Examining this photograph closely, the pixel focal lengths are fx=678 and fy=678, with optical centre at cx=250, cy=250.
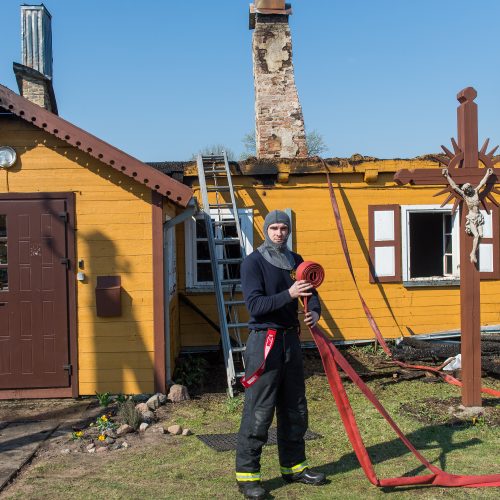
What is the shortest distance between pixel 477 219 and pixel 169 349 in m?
3.93

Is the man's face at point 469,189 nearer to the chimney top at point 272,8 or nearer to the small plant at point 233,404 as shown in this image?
the small plant at point 233,404

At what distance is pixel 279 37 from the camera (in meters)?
12.8

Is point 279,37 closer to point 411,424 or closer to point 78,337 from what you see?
point 78,337

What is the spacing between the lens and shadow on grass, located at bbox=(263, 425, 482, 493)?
205 inches

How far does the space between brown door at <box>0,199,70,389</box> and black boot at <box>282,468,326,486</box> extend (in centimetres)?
378

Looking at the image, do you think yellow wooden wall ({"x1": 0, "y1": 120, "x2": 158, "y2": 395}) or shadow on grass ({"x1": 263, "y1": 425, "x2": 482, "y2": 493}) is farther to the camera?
yellow wooden wall ({"x1": 0, "y1": 120, "x2": 158, "y2": 395})

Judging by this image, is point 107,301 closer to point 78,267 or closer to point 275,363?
point 78,267

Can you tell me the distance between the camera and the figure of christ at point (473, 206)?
22.1 feet

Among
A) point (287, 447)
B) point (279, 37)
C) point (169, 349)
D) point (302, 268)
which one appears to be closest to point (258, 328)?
point (302, 268)

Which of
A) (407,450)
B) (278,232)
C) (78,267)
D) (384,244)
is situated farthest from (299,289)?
(384,244)

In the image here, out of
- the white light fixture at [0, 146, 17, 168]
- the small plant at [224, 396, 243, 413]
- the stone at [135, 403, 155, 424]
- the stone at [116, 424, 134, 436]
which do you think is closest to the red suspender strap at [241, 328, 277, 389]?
the stone at [116, 424, 134, 436]

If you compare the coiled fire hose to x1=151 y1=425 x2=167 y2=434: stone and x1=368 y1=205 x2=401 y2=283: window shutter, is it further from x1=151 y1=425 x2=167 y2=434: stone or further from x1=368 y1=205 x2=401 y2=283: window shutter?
x1=368 y1=205 x2=401 y2=283: window shutter

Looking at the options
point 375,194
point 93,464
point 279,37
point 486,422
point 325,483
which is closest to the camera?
point 325,483

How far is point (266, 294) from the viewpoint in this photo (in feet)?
16.0
